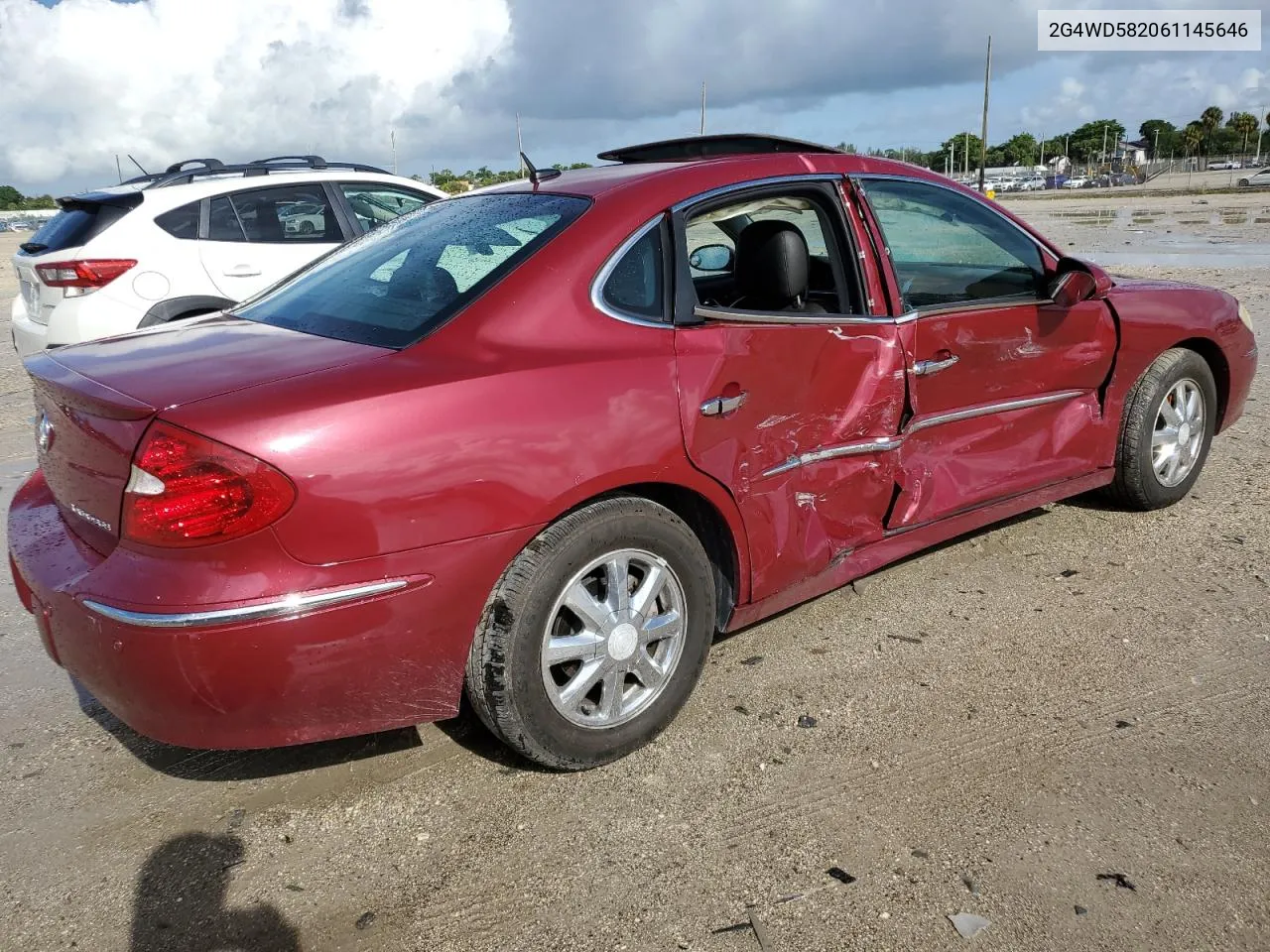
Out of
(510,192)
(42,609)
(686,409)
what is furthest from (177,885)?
(510,192)

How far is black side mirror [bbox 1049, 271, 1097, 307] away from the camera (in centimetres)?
391

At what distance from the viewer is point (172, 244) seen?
6.57 m

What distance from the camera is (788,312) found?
3.17 m

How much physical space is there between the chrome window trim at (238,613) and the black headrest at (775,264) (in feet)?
5.31

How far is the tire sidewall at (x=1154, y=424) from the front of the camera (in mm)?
4438

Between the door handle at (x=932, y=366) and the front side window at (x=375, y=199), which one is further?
the front side window at (x=375, y=199)

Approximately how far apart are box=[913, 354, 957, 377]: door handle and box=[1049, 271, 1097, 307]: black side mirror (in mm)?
651

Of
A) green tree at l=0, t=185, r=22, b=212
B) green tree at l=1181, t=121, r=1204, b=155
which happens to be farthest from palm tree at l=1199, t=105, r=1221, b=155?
green tree at l=0, t=185, r=22, b=212

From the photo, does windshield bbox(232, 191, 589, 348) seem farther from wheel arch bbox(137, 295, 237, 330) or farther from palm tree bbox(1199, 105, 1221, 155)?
palm tree bbox(1199, 105, 1221, 155)

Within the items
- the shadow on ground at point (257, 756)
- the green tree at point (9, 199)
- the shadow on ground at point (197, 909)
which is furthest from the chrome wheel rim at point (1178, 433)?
the green tree at point (9, 199)

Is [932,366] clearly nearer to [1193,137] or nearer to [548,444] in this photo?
[548,444]

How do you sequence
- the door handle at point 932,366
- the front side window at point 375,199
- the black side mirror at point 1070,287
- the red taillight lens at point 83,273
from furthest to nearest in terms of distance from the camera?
the front side window at point 375,199
the red taillight lens at point 83,273
the black side mirror at point 1070,287
the door handle at point 932,366

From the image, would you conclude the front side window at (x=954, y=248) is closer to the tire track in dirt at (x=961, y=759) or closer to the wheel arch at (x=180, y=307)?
the tire track in dirt at (x=961, y=759)

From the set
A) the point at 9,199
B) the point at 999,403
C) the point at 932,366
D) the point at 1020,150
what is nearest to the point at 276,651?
the point at 932,366
